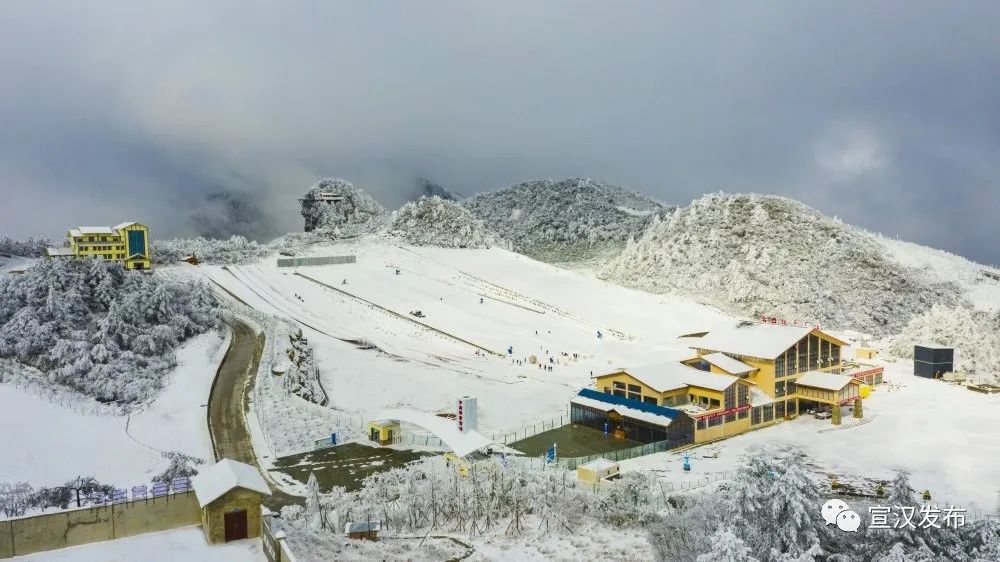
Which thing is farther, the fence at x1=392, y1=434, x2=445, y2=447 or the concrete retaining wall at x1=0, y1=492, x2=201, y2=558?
the fence at x1=392, y1=434, x2=445, y2=447

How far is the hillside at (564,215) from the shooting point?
113188mm

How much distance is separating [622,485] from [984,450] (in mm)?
19053

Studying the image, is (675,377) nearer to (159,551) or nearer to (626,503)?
(626,503)

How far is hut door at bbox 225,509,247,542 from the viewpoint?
570 inches

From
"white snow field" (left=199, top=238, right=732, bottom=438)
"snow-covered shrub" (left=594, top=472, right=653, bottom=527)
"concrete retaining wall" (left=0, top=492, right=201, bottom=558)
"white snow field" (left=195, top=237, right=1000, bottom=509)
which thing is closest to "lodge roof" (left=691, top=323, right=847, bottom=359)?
"white snow field" (left=195, top=237, right=1000, bottom=509)

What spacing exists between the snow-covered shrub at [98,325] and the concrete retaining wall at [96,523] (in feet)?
55.9

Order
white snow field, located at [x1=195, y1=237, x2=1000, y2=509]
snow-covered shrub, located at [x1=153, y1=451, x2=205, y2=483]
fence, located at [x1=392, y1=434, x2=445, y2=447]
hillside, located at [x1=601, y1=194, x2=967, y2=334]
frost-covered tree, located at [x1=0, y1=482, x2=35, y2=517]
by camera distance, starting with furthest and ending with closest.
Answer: hillside, located at [x1=601, y1=194, x2=967, y2=334] → white snow field, located at [x1=195, y1=237, x2=1000, y2=509] → fence, located at [x1=392, y1=434, x2=445, y2=447] → snow-covered shrub, located at [x1=153, y1=451, x2=205, y2=483] → frost-covered tree, located at [x1=0, y1=482, x2=35, y2=517]

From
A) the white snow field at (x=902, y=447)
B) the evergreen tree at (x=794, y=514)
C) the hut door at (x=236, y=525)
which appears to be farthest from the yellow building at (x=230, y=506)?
the white snow field at (x=902, y=447)

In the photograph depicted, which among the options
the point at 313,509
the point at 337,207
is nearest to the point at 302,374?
the point at 313,509

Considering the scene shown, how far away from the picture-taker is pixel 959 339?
50875 mm

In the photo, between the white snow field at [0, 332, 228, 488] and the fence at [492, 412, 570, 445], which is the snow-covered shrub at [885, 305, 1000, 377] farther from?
the white snow field at [0, 332, 228, 488]

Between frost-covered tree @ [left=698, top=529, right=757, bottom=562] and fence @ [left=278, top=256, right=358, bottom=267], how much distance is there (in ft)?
218

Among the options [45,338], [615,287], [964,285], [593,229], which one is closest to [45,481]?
[45,338]

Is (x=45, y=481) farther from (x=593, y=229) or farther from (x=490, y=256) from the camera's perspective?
(x=593, y=229)
